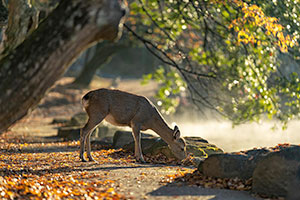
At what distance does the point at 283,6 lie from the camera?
38.2 ft

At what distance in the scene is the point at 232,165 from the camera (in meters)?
8.16

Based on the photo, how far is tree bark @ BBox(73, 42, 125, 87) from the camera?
31670 millimetres

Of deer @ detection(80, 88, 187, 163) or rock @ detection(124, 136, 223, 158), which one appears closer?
deer @ detection(80, 88, 187, 163)

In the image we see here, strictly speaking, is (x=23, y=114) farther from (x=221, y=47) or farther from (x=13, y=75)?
(x=221, y=47)

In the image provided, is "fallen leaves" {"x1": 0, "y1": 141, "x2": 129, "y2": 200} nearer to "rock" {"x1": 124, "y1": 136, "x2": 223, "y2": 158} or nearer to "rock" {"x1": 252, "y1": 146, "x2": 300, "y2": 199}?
"rock" {"x1": 124, "y1": 136, "x2": 223, "y2": 158}

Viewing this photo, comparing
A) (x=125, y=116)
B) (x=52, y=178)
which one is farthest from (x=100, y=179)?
(x=125, y=116)

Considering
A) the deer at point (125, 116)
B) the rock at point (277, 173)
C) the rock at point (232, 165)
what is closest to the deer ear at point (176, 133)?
the deer at point (125, 116)

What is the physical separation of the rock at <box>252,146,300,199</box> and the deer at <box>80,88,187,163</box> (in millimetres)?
4047

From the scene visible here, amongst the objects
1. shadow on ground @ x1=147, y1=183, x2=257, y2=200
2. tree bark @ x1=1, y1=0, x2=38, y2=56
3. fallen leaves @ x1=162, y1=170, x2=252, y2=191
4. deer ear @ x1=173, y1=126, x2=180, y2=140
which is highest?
tree bark @ x1=1, y1=0, x2=38, y2=56

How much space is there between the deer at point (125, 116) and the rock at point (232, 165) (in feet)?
9.27

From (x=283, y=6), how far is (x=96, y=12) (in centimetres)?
766

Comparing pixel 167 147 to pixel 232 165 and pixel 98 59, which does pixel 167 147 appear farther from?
pixel 98 59

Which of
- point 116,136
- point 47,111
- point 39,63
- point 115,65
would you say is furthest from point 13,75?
point 115,65

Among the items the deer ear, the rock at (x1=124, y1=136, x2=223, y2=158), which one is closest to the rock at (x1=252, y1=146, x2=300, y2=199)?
the deer ear
